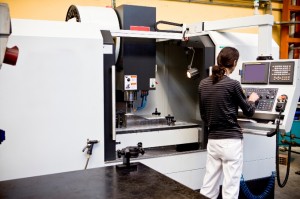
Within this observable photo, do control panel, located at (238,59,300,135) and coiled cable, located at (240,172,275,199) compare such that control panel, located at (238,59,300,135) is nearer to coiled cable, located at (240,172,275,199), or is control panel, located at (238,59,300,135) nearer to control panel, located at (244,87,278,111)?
control panel, located at (244,87,278,111)

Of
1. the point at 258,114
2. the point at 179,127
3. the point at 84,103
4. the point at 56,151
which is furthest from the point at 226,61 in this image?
the point at 56,151

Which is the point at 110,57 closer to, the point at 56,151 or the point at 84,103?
the point at 84,103

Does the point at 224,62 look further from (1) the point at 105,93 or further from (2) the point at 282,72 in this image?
(1) the point at 105,93

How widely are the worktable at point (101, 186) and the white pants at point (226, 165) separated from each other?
0.91 m

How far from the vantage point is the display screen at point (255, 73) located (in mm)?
2350

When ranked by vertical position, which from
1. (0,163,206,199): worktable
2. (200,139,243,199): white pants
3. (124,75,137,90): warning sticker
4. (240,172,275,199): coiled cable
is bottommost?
(240,172,275,199): coiled cable

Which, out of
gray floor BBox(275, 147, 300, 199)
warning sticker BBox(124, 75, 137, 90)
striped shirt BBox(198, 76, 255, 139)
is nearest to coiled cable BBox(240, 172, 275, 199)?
gray floor BBox(275, 147, 300, 199)

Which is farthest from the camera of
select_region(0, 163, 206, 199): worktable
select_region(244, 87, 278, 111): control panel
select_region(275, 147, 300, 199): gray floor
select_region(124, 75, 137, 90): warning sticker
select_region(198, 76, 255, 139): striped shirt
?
select_region(275, 147, 300, 199): gray floor

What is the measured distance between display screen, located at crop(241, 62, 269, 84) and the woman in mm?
230

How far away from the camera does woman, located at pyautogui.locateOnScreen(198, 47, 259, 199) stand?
2.14 metres

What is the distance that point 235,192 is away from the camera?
7.33ft

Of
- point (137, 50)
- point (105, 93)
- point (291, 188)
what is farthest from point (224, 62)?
point (291, 188)

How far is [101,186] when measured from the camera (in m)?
1.25

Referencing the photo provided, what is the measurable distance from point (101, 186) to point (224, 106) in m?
1.17
